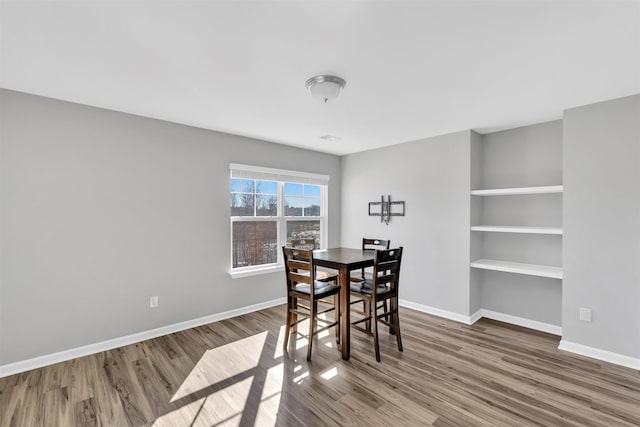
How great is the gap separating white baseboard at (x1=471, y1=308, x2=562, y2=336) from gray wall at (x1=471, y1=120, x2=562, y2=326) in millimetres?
47

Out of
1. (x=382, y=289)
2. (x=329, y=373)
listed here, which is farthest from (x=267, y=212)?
(x=329, y=373)

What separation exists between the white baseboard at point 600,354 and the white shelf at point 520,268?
2.26 ft

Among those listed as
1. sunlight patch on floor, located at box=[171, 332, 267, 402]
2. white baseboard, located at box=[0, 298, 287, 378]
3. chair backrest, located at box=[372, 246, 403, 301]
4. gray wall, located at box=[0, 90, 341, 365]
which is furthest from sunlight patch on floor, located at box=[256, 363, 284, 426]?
gray wall, located at box=[0, 90, 341, 365]

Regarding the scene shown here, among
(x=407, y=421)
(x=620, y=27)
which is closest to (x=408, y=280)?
(x=407, y=421)

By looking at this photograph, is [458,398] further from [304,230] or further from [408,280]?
[304,230]

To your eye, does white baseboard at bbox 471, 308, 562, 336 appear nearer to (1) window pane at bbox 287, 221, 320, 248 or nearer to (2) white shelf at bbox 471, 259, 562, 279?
(2) white shelf at bbox 471, 259, 562, 279

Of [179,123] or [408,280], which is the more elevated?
[179,123]

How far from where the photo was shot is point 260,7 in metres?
1.50

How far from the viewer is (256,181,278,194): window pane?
4254 mm

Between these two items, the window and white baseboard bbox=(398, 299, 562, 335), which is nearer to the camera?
white baseboard bbox=(398, 299, 562, 335)

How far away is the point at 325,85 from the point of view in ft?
7.30

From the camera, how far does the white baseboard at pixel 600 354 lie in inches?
103

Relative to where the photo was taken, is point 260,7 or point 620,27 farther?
point 620,27

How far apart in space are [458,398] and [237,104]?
3167 mm
